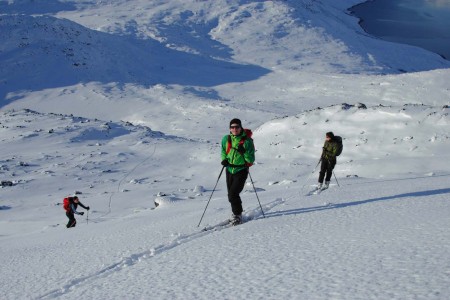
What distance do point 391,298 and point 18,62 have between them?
5190 cm

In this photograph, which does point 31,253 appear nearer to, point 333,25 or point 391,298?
point 391,298

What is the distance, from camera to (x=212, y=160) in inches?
865

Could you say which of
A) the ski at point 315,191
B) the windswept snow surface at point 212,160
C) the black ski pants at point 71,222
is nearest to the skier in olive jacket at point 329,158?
the ski at point 315,191

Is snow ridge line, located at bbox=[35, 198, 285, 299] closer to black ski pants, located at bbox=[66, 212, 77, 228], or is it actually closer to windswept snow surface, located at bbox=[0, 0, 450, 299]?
windswept snow surface, located at bbox=[0, 0, 450, 299]

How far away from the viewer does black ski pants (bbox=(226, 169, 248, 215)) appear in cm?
759

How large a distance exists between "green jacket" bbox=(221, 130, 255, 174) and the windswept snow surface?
951mm

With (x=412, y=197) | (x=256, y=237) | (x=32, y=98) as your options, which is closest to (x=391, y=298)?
(x=256, y=237)

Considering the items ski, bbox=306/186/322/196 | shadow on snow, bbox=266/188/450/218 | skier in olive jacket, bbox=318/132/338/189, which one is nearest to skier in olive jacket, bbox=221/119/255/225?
shadow on snow, bbox=266/188/450/218

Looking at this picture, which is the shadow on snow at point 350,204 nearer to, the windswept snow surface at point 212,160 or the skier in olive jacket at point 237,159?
the windswept snow surface at point 212,160

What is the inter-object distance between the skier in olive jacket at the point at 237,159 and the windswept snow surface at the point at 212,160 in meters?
0.44

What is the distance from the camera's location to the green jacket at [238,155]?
751 centimetres

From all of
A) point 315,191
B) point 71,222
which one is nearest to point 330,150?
point 315,191

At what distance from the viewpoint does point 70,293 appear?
4699 millimetres

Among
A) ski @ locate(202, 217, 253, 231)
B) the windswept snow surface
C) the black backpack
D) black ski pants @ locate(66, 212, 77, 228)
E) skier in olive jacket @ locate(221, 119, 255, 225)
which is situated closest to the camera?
the windswept snow surface
